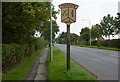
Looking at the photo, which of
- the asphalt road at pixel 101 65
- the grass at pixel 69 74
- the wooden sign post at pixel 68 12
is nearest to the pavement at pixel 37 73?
the grass at pixel 69 74

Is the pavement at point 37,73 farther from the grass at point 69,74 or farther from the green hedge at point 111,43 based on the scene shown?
the green hedge at point 111,43

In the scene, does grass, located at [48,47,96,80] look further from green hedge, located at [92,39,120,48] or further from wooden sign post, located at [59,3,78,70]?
green hedge, located at [92,39,120,48]

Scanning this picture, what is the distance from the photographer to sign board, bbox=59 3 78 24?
752 cm

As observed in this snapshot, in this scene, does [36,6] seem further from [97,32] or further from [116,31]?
[97,32]

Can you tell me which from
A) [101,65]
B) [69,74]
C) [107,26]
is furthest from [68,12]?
[107,26]

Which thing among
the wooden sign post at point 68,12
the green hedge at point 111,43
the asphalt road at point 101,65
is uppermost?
the wooden sign post at point 68,12

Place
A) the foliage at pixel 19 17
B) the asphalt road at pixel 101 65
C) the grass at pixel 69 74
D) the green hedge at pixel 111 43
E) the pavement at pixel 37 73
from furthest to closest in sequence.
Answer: the green hedge at pixel 111 43 < the foliage at pixel 19 17 < the asphalt road at pixel 101 65 < the pavement at pixel 37 73 < the grass at pixel 69 74

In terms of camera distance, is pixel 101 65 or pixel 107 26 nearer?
pixel 101 65

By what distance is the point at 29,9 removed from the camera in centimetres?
966

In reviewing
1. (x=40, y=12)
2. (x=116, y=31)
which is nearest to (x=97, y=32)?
(x=116, y=31)

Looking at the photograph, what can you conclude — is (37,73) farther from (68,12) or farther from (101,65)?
(101,65)

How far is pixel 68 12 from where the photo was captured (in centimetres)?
754

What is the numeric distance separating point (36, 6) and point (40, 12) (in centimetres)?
45

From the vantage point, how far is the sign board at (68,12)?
7.52 meters
